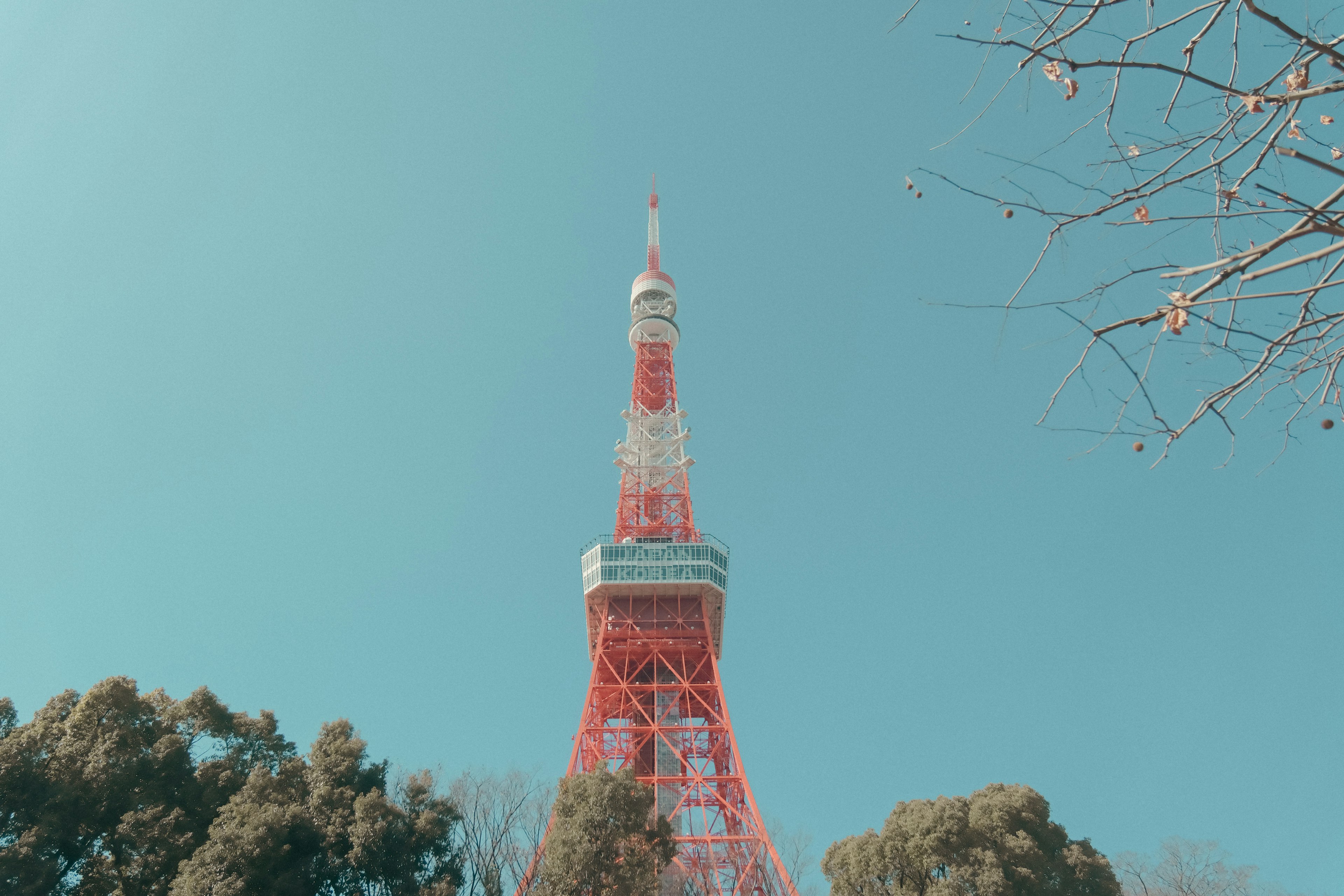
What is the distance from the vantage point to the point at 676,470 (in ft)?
139

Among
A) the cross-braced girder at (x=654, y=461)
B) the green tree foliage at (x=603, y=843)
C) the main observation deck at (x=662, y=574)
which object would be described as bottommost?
the green tree foliage at (x=603, y=843)

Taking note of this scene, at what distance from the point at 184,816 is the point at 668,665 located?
19.9 meters

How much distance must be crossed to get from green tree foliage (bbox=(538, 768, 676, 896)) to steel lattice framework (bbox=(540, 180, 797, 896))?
24.0 feet

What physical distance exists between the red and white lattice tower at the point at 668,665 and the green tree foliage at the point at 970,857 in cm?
488

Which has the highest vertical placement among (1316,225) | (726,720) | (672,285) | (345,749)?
(672,285)

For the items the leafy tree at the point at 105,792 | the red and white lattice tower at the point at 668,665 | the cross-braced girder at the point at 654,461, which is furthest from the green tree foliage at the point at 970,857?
the cross-braced girder at the point at 654,461

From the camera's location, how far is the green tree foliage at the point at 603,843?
1672cm

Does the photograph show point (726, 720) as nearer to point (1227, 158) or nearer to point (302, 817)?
point (302, 817)

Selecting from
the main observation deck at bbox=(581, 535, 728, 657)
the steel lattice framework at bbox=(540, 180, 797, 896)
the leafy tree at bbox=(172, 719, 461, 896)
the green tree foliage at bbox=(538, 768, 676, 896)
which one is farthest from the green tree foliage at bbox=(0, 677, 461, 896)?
the main observation deck at bbox=(581, 535, 728, 657)

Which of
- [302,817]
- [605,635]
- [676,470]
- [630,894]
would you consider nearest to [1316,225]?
[630,894]

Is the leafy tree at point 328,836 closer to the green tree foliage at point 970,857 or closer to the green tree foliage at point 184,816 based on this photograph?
the green tree foliage at point 184,816

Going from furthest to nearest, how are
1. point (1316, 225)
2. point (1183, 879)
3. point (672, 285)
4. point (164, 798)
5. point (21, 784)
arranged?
point (672, 285) < point (1183, 879) < point (164, 798) < point (21, 784) < point (1316, 225)

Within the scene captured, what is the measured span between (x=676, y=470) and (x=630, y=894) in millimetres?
26726

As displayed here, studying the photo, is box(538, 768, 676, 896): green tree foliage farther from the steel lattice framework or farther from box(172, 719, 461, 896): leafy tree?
the steel lattice framework
